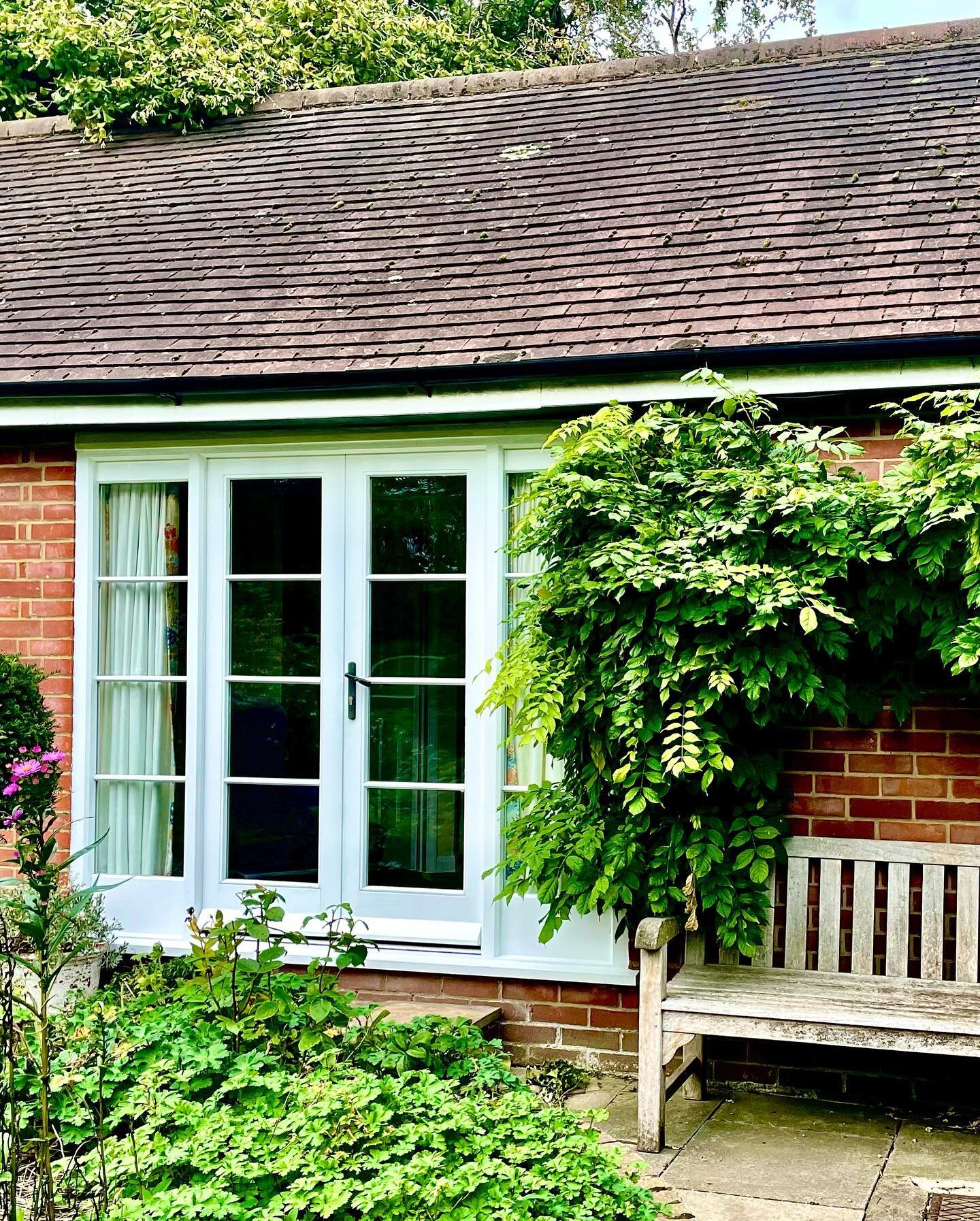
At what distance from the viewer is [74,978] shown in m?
5.98

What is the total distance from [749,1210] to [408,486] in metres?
3.52

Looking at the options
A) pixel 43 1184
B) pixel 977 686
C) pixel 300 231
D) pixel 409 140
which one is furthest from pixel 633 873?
pixel 409 140

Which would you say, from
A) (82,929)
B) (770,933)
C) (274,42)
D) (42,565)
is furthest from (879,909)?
(274,42)

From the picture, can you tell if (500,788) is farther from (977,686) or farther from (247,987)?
(977,686)

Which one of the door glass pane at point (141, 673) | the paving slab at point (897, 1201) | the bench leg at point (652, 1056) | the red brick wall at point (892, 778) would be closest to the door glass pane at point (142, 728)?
the door glass pane at point (141, 673)

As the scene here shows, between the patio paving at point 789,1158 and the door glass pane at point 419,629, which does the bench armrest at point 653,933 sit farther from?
the door glass pane at point 419,629

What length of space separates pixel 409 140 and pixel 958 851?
19.4 ft

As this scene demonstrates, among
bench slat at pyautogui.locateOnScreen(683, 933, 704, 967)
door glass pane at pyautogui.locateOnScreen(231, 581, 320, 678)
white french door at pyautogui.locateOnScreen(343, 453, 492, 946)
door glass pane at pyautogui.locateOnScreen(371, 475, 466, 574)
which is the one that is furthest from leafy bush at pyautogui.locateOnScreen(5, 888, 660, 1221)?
door glass pane at pyautogui.locateOnScreen(371, 475, 466, 574)

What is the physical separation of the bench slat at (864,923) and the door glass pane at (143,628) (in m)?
3.41

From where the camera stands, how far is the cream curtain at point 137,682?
665cm

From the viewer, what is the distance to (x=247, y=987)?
4.80 metres

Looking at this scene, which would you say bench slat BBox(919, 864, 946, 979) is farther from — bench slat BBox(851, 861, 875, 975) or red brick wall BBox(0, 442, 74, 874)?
red brick wall BBox(0, 442, 74, 874)

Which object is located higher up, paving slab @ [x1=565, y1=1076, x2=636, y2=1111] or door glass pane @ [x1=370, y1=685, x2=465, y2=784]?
door glass pane @ [x1=370, y1=685, x2=465, y2=784]

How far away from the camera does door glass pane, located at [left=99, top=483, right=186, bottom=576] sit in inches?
263
